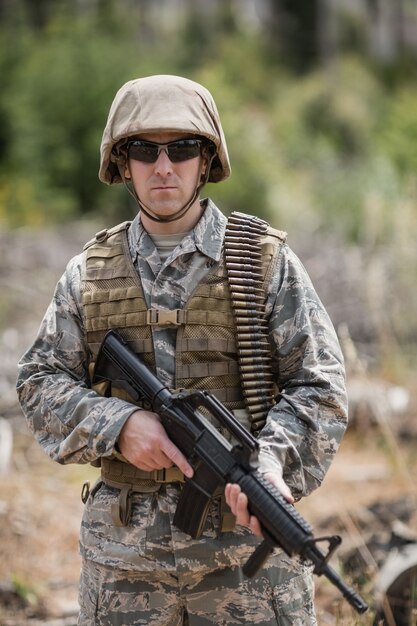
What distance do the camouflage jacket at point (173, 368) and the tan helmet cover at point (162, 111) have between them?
294 mm

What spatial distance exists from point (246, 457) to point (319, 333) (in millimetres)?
533

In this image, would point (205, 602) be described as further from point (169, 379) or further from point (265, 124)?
point (265, 124)

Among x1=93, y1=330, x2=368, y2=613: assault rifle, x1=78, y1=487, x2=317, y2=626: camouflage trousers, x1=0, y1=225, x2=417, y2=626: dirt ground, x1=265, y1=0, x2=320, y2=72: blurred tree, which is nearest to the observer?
x1=93, y1=330, x2=368, y2=613: assault rifle

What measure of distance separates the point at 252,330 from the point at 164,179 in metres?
0.54

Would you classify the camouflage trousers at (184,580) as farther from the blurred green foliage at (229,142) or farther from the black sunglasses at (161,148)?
the blurred green foliage at (229,142)

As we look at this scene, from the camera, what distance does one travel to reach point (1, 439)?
7516 mm

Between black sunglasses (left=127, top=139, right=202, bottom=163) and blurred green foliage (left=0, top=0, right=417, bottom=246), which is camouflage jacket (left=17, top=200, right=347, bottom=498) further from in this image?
blurred green foliage (left=0, top=0, right=417, bottom=246)

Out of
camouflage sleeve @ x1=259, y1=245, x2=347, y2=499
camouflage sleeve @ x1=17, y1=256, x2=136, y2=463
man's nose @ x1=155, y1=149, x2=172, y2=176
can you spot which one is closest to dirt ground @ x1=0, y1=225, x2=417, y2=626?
camouflage sleeve @ x1=259, y1=245, x2=347, y2=499

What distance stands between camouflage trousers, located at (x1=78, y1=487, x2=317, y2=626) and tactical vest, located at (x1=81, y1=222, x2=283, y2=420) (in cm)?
38

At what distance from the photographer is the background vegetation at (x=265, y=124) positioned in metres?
12.0

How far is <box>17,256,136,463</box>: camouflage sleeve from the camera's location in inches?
116

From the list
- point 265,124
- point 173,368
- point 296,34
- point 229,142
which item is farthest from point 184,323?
point 296,34

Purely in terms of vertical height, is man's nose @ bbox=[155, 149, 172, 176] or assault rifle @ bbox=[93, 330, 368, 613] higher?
man's nose @ bbox=[155, 149, 172, 176]

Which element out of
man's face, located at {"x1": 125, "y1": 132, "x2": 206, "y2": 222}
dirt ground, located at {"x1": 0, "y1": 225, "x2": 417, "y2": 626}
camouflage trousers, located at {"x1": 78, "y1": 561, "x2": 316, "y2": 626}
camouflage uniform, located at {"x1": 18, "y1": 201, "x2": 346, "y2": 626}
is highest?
man's face, located at {"x1": 125, "y1": 132, "x2": 206, "y2": 222}
